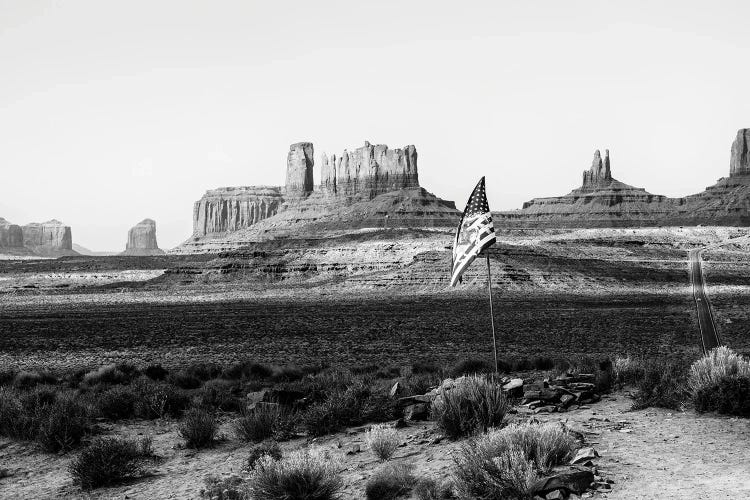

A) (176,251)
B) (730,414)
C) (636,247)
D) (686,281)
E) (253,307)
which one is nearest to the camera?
(730,414)

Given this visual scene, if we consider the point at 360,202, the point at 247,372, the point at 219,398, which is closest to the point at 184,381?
the point at 247,372

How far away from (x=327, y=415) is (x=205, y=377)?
909 cm

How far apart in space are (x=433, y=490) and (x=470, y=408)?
284 cm

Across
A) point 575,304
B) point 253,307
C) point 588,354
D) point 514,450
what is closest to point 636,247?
point 575,304

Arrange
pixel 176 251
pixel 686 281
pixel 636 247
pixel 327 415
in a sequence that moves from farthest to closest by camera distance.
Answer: pixel 176 251
pixel 636 247
pixel 686 281
pixel 327 415

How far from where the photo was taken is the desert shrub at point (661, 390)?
13.1 m

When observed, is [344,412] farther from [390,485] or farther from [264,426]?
[390,485]

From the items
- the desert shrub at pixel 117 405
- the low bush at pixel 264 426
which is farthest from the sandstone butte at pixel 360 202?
the low bush at pixel 264 426

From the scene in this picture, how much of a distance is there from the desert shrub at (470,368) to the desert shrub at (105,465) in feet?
30.6

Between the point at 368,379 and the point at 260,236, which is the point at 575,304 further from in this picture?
the point at 260,236

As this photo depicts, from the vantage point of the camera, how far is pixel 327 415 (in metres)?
14.2

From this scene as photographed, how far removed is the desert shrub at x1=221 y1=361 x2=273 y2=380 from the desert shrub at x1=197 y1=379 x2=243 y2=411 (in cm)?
271

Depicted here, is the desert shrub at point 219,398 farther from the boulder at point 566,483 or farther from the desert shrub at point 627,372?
the boulder at point 566,483

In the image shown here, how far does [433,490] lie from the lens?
9.79 meters
